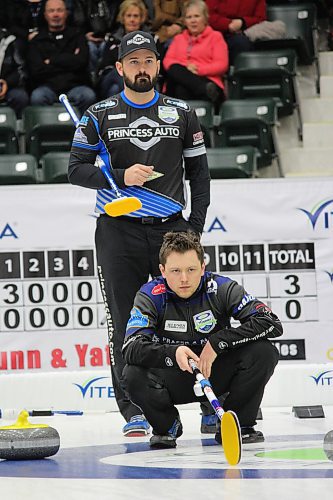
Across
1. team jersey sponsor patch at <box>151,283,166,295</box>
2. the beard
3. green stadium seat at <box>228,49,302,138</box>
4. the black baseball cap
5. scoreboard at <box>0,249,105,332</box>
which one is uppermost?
green stadium seat at <box>228,49,302,138</box>

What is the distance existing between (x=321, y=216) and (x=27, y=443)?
12.8 ft

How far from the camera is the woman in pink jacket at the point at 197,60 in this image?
9.98 metres

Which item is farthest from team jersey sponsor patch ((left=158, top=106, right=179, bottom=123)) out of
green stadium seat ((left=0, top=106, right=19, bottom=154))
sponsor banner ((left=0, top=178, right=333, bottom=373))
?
green stadium seat ((left=0, top=106, right=19, bottom=154))

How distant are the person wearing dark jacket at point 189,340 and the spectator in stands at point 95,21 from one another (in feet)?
20.7

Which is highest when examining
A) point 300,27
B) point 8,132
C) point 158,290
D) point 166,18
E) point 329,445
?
point 166,18

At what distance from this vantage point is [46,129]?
951 centimetres

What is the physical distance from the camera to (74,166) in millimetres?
5324

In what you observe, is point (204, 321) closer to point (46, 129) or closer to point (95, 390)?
point (95, 390)

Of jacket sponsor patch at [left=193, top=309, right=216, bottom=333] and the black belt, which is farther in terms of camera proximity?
the black belt

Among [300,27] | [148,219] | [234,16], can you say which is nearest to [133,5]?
[234,16]

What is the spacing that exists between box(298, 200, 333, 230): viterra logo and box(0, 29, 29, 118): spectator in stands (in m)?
3.41

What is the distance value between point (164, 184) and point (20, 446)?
152 centimetres

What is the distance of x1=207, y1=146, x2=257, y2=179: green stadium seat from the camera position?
8.56 m

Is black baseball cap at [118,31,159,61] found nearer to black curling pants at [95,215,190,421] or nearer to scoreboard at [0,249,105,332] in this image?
black curling pants at [95,215,190,421]
